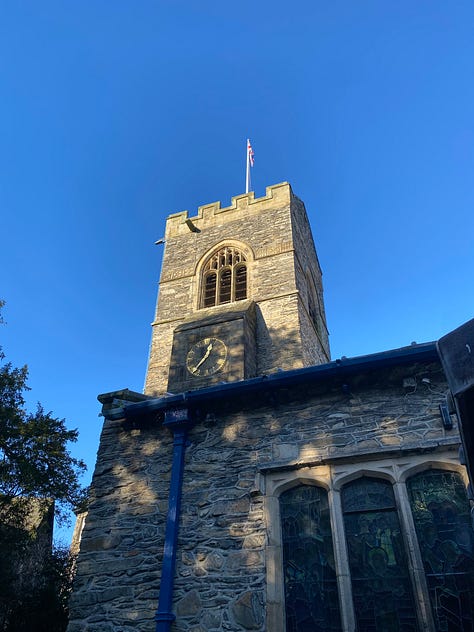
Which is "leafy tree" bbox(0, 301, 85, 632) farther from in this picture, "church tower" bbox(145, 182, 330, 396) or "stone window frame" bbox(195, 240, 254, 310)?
"stone window frame" bbox(195, 240, 254, 310)

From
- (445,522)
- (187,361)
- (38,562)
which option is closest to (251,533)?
(445,522)

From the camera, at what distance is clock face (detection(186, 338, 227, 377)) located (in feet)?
42.5

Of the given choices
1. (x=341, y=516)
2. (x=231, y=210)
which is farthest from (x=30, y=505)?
(x=231, y=210)

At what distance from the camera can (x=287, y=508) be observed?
228 inches

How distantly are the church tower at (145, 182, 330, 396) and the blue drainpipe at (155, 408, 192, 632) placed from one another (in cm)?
561

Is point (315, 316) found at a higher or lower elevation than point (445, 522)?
higher

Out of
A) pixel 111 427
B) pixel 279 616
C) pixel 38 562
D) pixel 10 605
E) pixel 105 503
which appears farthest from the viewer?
pixel 38 562

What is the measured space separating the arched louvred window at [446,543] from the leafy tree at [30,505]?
8821mm

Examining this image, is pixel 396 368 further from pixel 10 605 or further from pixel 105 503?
pixel 10 605

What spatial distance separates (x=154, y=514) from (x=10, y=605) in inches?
277

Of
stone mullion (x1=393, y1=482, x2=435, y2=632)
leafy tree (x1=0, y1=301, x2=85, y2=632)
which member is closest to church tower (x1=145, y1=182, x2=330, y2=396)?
leafy tree (x1=0, y1=301, x2=85, y2=632)

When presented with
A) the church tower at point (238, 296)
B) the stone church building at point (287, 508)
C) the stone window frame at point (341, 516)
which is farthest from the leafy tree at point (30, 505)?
the stone window frame at point (341, 516)

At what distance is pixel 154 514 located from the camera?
6.19 meters

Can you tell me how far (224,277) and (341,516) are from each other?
12557mm
